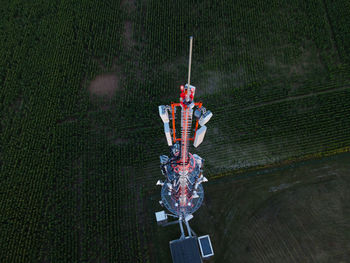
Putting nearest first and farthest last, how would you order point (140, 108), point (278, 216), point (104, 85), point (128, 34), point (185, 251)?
point (185, 251) → point (278, 216) → point (140, 108) → point (104, 85) → point (128, 34)

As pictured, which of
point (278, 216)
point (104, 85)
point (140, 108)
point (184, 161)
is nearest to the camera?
point (184, 161)

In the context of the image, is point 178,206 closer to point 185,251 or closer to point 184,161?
point 185,251

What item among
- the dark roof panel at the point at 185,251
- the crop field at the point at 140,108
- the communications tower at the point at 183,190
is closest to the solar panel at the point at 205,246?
the communications tower at the point at 183,190

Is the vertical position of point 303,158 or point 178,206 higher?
point 303,158

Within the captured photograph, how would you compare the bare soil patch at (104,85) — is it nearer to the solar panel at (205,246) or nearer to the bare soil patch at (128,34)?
the bare soil patch at (128,34)

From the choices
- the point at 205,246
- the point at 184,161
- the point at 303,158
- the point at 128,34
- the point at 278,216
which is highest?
the point at 128,34

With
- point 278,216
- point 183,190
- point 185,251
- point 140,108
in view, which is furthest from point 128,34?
point 278,216
